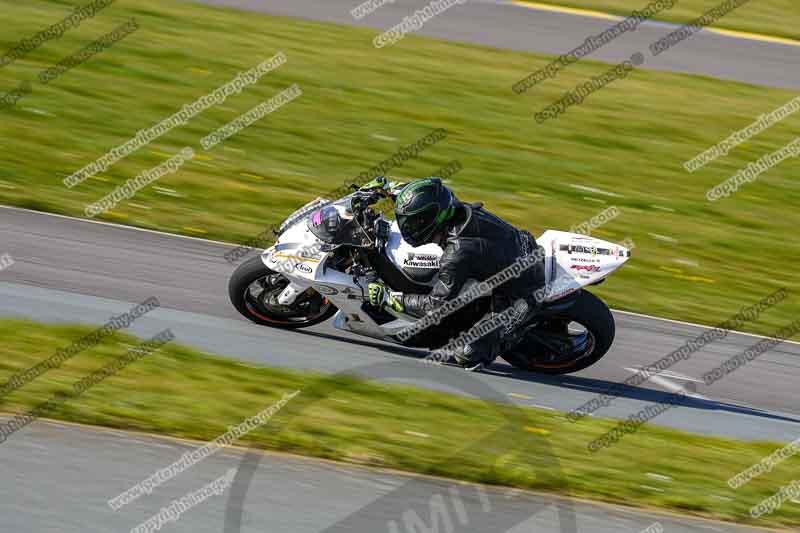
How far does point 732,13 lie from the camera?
2494 centimetres

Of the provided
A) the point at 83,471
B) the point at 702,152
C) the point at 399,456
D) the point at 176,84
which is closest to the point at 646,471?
the point at 399,456

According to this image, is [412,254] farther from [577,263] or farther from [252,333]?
[252,333]

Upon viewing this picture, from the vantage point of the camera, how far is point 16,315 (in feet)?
32.7

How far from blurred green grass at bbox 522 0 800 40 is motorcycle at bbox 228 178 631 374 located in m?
15.6

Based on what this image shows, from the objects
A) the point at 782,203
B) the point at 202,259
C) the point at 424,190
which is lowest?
the point at 782,203

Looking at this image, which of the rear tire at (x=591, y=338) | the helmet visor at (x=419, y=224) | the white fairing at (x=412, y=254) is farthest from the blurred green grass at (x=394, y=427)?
the helmet visor at (x=419, y=224)

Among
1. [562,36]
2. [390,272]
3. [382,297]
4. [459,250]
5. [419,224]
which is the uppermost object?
[419,224]

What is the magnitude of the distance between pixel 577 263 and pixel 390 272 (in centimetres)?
165

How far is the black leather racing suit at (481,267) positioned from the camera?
30.5ft

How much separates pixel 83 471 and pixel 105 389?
4.66ft

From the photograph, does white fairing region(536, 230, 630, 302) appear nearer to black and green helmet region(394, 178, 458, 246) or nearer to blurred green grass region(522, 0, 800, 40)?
black and green helmet region(394, 178, 458, 246)

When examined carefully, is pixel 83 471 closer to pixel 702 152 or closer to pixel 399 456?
pixel 399 456

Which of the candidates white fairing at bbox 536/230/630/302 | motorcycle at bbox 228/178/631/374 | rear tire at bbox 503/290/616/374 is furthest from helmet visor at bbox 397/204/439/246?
rear tire at bbox 503/290/616/374

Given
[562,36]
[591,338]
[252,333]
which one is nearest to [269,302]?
[252,333]
